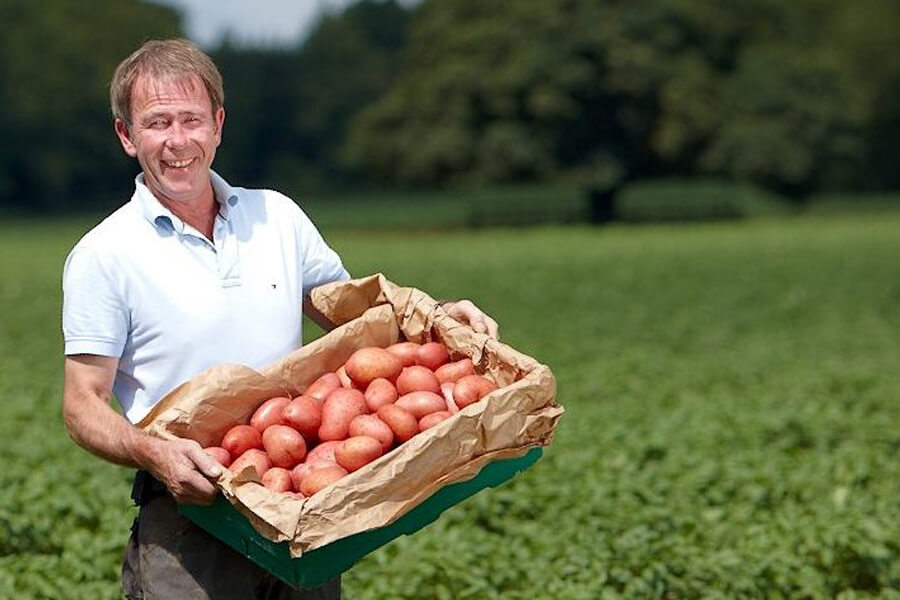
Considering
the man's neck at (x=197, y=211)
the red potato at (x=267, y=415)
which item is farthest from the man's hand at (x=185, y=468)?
the man's neck at (x=197, y=211)

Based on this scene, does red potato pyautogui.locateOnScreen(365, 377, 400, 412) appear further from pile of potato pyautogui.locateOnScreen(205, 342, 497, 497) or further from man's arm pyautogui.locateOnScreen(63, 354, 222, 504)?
man's arm pyautogui.locateOnScreen(63, 354, 222, 504)

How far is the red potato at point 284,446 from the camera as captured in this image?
3543mm

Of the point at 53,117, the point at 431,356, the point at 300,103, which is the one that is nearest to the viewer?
the point at 431,356

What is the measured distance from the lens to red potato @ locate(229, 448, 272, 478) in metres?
3.45

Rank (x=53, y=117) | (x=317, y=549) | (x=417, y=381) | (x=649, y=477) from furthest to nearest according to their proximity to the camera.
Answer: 1. (x=53, y=117)
2. (x=649, y=477)
3. (x=417, y=381)
4. (x=317, y=549)

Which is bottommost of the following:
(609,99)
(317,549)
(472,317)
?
(609,99)

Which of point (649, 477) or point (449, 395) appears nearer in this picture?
point (449, 395)

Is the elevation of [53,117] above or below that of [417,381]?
below

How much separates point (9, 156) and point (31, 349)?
222ft

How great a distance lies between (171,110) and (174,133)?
0.06 m

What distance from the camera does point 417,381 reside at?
3.75m

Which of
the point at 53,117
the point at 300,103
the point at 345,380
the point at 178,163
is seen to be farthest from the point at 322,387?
the point at 300,103

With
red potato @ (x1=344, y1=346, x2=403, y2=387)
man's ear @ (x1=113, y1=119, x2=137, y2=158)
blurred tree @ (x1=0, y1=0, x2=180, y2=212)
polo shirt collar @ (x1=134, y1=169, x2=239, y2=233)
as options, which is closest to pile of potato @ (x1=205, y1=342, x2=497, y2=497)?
red potato @ (x1=344, y1=346, x2=403, y2=387)

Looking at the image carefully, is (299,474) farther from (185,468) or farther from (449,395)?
(449,395)
